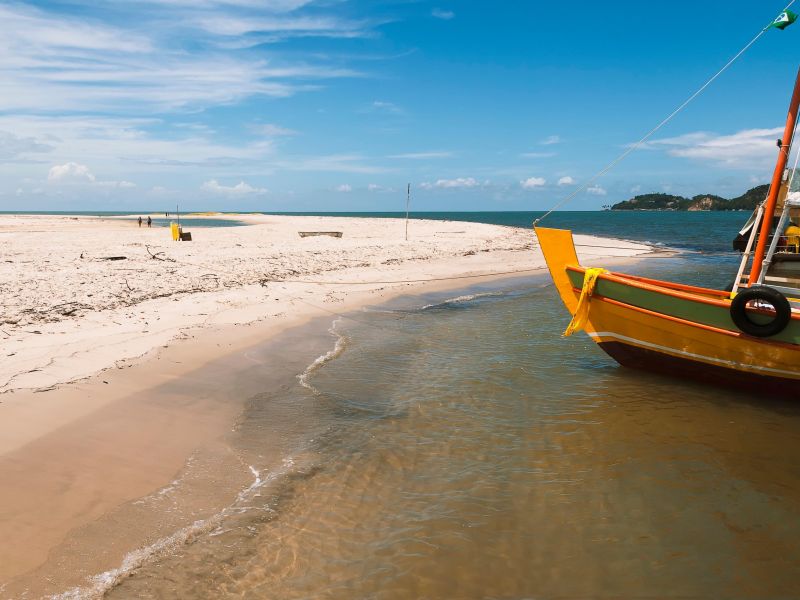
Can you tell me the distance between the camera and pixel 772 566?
4633mm

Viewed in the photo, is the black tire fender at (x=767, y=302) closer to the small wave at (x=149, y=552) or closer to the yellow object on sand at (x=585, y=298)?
the yellow object on sand at (x=585, y=298)

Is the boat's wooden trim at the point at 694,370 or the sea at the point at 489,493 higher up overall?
the boat's wooden trim at the point at 694,370

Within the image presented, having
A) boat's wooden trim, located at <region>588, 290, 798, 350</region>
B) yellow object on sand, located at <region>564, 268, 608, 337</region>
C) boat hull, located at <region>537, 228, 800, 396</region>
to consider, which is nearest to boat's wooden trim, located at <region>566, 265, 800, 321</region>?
boat hull, located at <region>537, 228, 800, 396</region>

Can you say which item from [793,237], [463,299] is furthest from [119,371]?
[793,237]

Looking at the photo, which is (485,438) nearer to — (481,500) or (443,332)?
(481,500)

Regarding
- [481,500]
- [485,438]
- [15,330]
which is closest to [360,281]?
[15,330]

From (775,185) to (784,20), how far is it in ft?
9.51

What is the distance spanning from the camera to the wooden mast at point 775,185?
887cm

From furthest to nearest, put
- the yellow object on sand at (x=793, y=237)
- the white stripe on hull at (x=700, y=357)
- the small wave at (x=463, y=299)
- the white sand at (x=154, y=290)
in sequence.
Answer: the small wave at (x=463, y=299) → the yellow object on sand at (x=793, y=237) → the white sand at (x=154, y=290) → the white stripe on hull at (x=700, y=357)

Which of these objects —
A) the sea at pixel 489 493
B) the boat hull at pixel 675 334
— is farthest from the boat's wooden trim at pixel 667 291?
the sea at pixel 489 493

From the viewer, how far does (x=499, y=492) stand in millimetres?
5664

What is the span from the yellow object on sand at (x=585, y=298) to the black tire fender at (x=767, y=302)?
2.15m

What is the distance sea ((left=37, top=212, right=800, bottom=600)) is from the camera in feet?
14.1

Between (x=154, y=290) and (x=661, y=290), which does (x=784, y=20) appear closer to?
(x=661, y=290)
